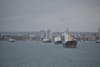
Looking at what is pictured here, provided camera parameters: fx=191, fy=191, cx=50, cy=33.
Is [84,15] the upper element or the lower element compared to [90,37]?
upper

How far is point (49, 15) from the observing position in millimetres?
2979

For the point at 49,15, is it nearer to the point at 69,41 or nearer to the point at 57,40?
the point at 57,40

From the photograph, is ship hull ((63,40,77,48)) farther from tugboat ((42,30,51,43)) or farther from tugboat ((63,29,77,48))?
tugboat ((42,30,51,43))

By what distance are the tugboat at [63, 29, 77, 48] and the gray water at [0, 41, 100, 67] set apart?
6cm

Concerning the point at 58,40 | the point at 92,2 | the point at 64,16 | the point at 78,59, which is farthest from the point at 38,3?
the point at 78,59

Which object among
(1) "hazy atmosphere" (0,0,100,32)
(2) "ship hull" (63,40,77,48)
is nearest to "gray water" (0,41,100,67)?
(2) "ship hull" (63,40,77,48)

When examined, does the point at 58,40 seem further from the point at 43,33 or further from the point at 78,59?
the point at 78,59

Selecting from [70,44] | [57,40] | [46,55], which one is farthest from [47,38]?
[70,44]

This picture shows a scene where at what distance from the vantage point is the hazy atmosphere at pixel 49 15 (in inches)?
113

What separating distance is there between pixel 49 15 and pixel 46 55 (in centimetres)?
63

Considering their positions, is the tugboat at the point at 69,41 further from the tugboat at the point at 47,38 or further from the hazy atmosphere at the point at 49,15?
the tugboat at the point at 47,38

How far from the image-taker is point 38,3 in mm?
2957

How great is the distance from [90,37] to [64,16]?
534 millimetres

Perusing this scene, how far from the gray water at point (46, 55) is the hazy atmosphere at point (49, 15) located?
246mm
